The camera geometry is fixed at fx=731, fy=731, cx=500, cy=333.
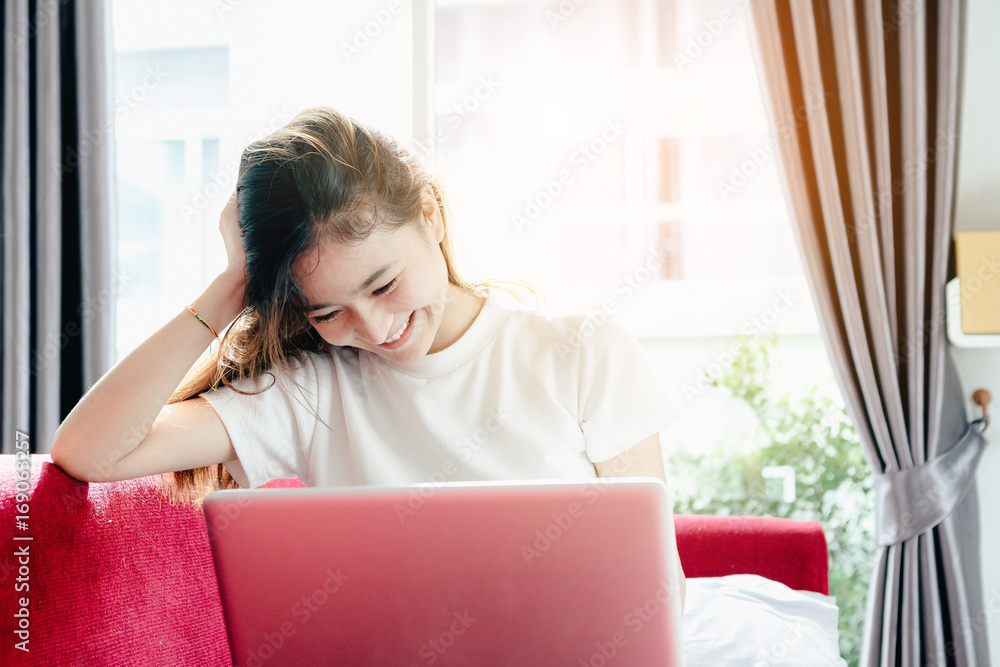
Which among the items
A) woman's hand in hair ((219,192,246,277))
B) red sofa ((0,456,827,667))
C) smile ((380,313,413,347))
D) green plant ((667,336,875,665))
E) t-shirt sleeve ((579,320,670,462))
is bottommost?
green plant ((667,336,875,665))

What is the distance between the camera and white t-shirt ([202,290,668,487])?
1.09 m

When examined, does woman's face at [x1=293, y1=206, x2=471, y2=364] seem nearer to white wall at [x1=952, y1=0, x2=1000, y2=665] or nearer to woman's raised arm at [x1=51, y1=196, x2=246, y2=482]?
woman's raised arm at [x1=51, y1=196, x2=246, y2=482]

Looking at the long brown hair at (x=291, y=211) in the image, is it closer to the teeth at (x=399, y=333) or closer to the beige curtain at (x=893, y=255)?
the teeth at (x=399, y=333)

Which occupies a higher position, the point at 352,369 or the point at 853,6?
the point at 853,6

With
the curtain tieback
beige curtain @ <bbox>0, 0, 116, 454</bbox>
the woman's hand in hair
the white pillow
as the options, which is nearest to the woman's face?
the woman's hand in hair

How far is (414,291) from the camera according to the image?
958 mm

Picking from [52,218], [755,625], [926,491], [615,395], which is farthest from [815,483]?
[52,218]

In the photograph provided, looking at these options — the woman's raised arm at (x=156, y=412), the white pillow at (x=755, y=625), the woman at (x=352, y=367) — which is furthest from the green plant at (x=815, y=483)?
the woman's raised arm at (x=156, y=412)

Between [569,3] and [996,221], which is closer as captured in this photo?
[996,221]

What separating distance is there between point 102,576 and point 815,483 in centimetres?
194

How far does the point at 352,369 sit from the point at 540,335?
0.30 m

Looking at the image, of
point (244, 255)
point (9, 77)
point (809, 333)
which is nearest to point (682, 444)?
point (809, 333)

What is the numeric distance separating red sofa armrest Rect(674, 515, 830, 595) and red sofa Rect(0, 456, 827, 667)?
99cm

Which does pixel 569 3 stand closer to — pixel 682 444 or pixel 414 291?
pixel 682 444
